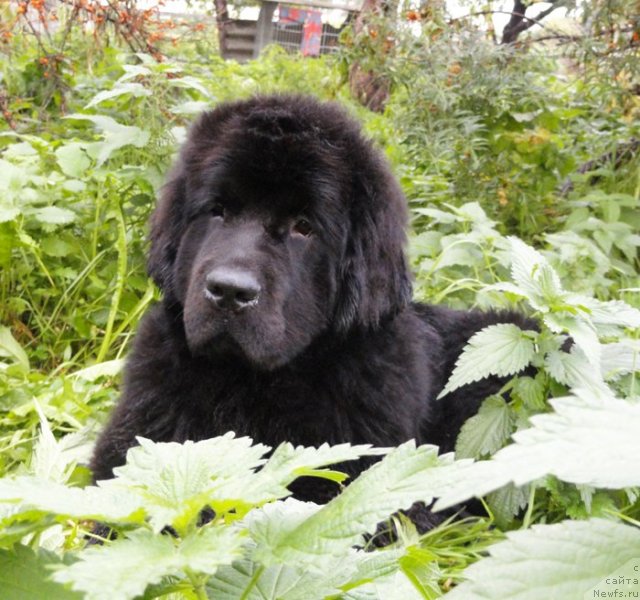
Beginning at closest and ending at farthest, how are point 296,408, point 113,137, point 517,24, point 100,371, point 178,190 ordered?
point 296,408
point 178,190
point 100,371
point 113,137
point 517,24

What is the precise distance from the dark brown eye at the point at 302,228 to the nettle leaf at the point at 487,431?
2.34ft

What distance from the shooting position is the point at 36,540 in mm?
1002

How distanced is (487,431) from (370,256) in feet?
2.03

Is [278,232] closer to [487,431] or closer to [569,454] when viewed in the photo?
[487,431]

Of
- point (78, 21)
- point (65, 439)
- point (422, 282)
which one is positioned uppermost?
point (78, 21)

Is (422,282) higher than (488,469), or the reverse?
(488,469)

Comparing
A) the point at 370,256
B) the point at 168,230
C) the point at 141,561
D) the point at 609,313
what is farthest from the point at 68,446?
the point at 141,561

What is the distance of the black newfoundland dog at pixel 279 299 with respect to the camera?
7.47 ft

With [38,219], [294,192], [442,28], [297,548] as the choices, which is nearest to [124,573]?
[297,548]

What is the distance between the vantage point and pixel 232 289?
215 cm

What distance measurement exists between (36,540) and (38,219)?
2601 mm

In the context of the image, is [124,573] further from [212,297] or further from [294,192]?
[294,192]

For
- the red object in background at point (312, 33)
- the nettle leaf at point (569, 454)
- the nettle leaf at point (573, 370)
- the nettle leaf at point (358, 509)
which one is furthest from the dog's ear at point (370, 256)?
the red object in background at point (312, 33)

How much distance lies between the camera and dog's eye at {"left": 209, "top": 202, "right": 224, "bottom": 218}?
2459 millimetres
